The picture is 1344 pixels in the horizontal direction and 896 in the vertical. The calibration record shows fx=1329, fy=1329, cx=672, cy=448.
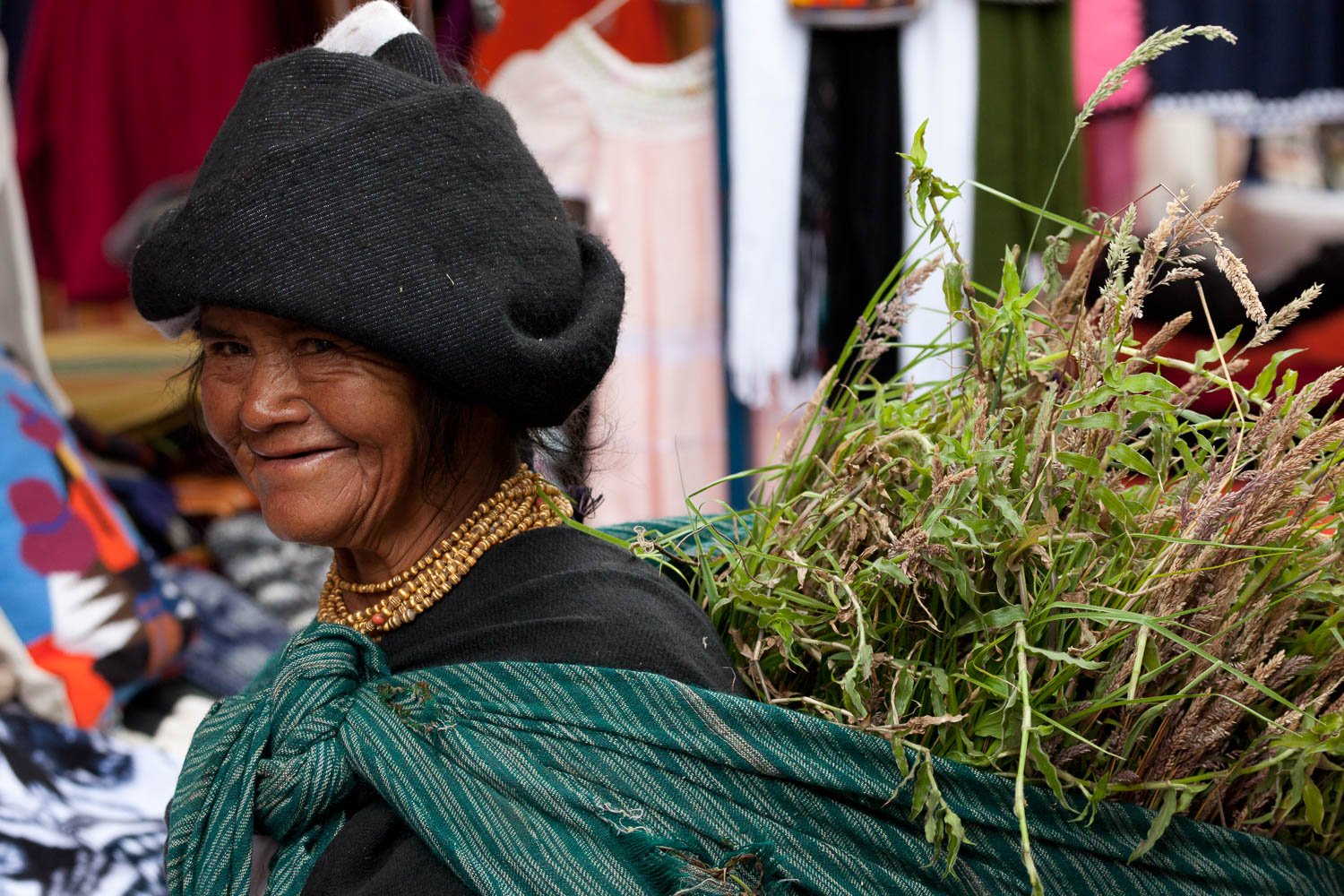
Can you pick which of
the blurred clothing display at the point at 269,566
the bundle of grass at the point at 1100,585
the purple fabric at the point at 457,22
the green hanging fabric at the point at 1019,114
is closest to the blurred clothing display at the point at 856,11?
the green hanging fabric at the point at 1019,114

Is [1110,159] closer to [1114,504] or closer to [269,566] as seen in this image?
[269,566]

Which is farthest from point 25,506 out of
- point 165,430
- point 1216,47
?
point 1216,47

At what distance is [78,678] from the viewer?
2.62 meters

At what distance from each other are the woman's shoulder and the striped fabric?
2.2 inches

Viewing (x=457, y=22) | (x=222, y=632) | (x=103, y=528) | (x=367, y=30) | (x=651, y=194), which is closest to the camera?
(x=367, y=30)

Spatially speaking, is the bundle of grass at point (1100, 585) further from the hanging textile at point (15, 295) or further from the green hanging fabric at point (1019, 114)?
the hanging textile at point (15, 295)

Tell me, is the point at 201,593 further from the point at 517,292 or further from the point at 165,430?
the point at 517,292

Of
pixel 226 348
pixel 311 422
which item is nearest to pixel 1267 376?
pixel 311 422

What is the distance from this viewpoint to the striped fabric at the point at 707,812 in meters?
1.23

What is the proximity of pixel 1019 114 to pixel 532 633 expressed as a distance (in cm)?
236

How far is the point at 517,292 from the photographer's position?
4.29ft

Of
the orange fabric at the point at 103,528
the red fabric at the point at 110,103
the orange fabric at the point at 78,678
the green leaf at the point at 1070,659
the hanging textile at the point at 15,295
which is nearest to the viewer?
the green leaf at the point at 1070,659

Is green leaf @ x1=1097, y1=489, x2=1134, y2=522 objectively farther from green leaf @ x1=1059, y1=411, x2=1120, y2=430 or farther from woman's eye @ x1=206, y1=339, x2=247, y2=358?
woman's eye @ x1=206, y1=339, x2=247, y2=358

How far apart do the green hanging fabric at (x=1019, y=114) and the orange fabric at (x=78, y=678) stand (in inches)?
85.1
